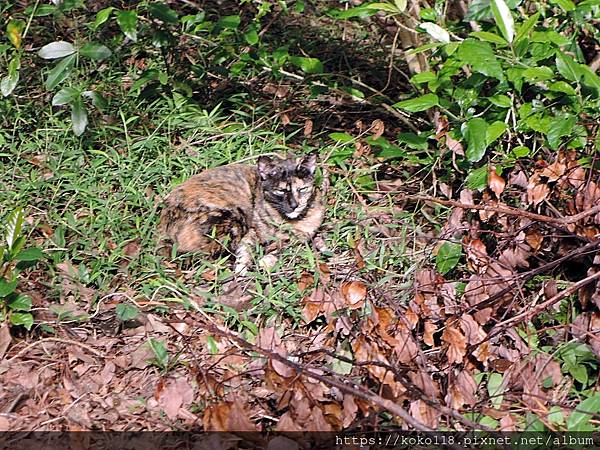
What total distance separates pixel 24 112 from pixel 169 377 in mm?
2695

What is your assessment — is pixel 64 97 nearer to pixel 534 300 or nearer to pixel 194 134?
pixel 194 134

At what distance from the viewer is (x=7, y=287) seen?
12.3 feet

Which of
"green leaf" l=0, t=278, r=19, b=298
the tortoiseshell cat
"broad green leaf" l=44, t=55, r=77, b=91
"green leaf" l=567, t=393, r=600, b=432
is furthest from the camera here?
the tortoiseshell cat

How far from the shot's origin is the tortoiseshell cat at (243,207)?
4609mm

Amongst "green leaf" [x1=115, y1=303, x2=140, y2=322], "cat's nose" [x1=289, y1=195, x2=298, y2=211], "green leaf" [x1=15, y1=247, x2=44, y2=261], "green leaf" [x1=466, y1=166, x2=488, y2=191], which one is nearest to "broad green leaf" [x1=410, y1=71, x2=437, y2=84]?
"green leaf" [x1=466, y1=166, x2=488, y2=191]

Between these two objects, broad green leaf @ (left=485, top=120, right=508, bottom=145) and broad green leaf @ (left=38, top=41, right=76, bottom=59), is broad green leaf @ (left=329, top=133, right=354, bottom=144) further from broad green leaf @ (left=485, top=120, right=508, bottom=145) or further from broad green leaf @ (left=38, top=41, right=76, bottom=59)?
broad green leaf @ (left=38, top=41, right=76, bottom=59)

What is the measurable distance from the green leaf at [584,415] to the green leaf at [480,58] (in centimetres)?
152

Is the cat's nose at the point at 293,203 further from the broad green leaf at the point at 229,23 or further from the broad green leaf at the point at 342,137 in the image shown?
the broad green leaf at the point at 229,23

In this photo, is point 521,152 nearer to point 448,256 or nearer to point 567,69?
point 567,69

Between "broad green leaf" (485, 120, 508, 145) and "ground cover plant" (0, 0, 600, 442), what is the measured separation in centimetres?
2

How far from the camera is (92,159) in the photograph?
518 cm

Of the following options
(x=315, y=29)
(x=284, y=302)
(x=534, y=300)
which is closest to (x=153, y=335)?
(x=284, y=302)

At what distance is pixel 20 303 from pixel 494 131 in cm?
237

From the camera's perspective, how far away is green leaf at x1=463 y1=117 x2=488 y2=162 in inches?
155
